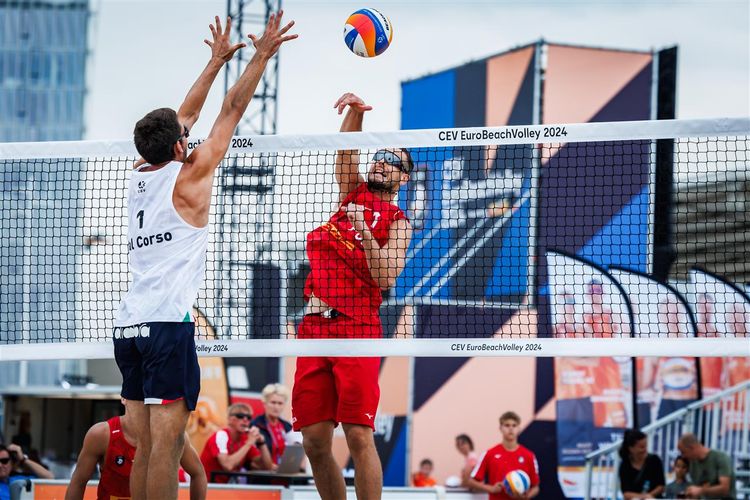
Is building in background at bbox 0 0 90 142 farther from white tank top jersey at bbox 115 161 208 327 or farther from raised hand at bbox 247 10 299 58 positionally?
white tank top jersey at bbox 115 161 208 327

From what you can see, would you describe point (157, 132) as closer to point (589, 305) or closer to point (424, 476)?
point (589, 305)

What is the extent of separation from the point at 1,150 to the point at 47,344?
165cm

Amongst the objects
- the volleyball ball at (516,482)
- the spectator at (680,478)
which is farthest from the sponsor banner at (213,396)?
the spectator at (680,478)

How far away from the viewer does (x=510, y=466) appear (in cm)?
1373

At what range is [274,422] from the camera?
47.6ft

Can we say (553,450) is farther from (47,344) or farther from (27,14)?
(27,14)

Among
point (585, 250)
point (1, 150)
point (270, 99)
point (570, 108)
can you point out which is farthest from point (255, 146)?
point (270, 99)

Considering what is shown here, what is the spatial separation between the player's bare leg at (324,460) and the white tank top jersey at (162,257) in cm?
154

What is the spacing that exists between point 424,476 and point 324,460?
37.1ft

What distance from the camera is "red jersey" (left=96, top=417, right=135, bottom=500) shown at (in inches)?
340

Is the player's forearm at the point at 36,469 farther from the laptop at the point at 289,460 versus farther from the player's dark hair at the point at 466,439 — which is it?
the player's dark hair at the point at 466,439

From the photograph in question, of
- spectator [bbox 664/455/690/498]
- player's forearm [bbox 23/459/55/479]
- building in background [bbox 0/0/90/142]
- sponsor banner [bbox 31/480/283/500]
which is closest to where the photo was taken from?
sponsor banner [bbox 31/480/283/500]

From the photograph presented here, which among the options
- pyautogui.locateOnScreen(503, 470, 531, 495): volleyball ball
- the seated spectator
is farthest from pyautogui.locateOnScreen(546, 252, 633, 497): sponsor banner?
the seated spectator

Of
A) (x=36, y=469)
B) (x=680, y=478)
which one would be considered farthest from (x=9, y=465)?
(x=680, y=478)
